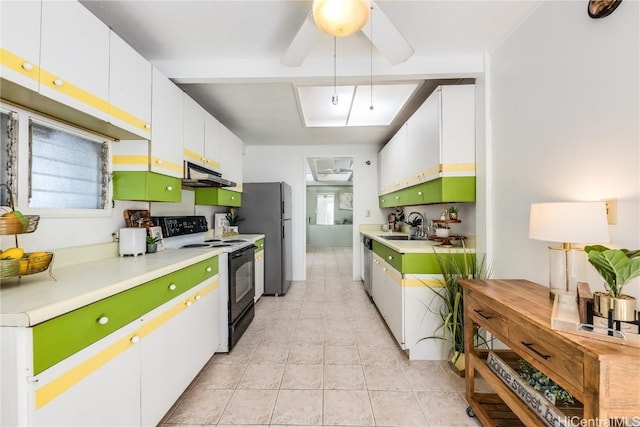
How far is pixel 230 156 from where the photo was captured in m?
3.29

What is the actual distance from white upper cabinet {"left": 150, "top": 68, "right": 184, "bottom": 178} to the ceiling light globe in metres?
1.33

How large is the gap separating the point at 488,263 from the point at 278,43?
2253mm

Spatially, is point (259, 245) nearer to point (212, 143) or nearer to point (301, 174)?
point (212, 143)

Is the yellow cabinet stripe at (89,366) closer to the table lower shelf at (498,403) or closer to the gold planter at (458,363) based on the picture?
the table lower shelf at (498,403)

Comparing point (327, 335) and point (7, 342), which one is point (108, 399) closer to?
point (7, 342)

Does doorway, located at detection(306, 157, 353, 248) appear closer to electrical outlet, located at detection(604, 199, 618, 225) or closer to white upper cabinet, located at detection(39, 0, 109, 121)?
white upper cabinet, located at detection(39, 0, 109, 121)

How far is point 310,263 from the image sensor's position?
6.40 m

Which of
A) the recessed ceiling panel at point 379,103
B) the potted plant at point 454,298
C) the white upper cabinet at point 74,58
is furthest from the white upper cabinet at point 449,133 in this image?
the white upper cabinet at point 74,58

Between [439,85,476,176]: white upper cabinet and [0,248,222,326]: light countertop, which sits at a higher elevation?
[439,85,476,176]: white upper cabinet

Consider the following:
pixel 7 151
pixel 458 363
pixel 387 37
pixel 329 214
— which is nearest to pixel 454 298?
pixel 458 363

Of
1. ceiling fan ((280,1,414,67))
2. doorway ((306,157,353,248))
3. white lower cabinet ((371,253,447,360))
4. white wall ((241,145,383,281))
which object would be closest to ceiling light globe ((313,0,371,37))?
ceiling fan ((280,1,414,67))

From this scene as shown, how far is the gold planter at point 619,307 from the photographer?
3.01 ft

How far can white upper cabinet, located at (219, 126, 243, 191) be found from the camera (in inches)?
121

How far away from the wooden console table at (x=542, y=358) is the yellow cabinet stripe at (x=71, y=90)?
2.24m
